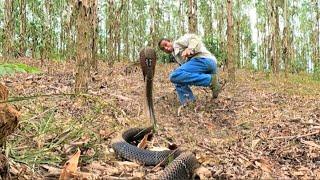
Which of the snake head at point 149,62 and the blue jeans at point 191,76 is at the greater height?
the snake head at point 149,62

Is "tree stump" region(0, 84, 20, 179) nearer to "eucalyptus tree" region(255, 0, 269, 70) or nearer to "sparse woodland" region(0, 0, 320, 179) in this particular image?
"sparse woodland" region(0, 0, 320, 179)

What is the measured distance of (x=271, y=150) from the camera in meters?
4.54

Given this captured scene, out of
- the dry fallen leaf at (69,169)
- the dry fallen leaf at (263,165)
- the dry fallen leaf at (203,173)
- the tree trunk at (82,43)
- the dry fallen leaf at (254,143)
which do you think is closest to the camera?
the dry fallen leaf at (69,169)

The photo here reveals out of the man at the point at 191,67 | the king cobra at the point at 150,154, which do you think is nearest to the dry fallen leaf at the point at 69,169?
the king cobra at the point at 150,154

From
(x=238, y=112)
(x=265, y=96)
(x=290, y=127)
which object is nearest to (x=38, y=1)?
(x=265, y=96)

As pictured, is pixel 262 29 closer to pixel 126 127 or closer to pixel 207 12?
pixel 207 12

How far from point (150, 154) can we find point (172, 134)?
5.09 ft

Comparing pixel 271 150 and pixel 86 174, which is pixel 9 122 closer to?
pixel 86 174

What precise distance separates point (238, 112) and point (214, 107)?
0.47 meters

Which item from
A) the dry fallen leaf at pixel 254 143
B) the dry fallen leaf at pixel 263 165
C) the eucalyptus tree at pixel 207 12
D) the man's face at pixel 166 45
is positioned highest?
the eucalyptus tree at pixel 207 12

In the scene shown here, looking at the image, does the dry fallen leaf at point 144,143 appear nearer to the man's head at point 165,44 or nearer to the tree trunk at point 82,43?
the tree trunk at point 82,43

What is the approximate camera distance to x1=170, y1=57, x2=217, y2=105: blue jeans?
26.5 feet

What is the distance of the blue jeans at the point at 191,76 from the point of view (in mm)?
8078

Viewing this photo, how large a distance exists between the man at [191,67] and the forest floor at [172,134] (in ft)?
0.97
